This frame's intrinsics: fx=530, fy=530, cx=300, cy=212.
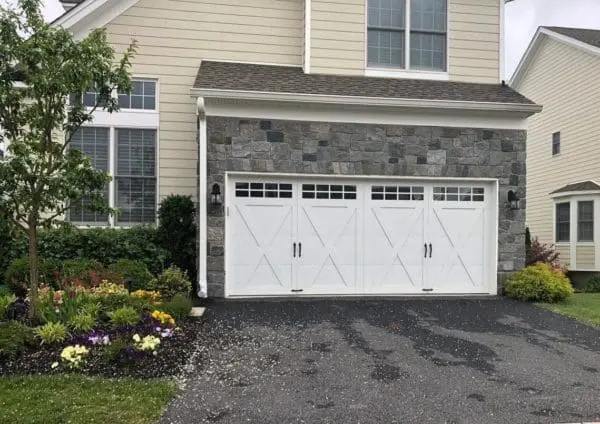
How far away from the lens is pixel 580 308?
370 inches

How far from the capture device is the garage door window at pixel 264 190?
390 inches

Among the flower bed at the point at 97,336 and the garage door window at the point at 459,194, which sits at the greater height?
the garage door window at the point at 459,194

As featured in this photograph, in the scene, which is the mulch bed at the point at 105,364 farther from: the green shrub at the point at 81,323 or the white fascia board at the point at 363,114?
the white fascia board at the point at 363,114

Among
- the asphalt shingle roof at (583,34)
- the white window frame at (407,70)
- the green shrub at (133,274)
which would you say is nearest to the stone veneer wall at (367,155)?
the green shrub at (133,274)

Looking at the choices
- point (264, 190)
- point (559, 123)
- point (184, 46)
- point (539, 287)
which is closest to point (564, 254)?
point (559, 123)

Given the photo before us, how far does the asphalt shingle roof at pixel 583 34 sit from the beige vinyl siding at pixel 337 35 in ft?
29.7

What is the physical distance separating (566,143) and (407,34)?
899cm

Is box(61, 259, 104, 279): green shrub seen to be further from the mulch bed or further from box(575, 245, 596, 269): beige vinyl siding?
box(575, 245, 596, 269): beige vinyl siding

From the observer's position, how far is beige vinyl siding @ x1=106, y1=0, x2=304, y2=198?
1116cm

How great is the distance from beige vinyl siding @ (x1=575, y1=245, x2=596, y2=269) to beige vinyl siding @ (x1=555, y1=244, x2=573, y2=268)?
353mm

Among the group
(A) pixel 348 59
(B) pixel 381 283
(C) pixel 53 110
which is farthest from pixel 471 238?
(C) pixel 53 110

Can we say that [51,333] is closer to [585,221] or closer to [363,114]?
[363,114]

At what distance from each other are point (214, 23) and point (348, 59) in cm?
299

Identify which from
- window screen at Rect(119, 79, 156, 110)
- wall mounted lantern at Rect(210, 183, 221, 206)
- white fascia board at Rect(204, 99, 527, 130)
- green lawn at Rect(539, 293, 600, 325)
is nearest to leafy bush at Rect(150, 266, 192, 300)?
wall mounted lantern at Rect(210, 183, 221, 206)
